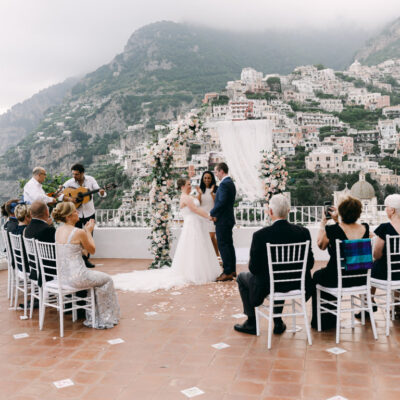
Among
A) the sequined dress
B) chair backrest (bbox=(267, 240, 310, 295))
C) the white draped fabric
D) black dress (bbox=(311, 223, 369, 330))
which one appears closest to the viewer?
chair backrest (bbox=(267, 240, 310, 295))

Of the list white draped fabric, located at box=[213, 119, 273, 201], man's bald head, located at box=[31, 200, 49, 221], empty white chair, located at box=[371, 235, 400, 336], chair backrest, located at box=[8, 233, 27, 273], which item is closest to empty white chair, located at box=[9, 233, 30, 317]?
chair backrest, located at box=[8, 233, 27, 273]

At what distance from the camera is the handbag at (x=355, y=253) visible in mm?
3135

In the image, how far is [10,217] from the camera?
4.82 meters

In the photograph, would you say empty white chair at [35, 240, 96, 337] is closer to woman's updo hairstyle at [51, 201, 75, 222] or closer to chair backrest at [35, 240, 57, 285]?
chair backrest at [35, 240, 57, 285]

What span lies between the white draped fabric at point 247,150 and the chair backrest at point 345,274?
17992 millimetres

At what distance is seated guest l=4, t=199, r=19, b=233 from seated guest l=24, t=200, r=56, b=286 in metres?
0.83

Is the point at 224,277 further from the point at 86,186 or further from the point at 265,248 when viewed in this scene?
the point at 86,186

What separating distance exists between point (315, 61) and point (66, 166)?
5586 centimetres

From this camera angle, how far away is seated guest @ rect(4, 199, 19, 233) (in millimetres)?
4680

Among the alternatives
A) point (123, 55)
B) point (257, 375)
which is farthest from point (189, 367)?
point (123, 55)

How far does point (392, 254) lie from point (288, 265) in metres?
0.84

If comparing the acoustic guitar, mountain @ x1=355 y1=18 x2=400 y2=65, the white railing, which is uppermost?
mountain @ x1=355 y1=18 x2=400 y2=65

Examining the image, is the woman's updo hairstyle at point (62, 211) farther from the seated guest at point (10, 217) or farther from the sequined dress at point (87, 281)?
the seated guest at point (10, 217)

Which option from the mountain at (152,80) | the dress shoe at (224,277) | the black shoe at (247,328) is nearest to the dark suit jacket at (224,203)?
the dress shoe at (224,277)
